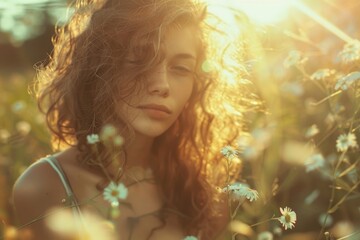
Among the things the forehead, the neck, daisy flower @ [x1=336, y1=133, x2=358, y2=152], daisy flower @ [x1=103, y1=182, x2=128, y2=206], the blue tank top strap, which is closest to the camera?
daisy flower @ [x1=103, y1=182, x2=128, y2=206]

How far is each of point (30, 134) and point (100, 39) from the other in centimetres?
145

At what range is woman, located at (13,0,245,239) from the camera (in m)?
1.62

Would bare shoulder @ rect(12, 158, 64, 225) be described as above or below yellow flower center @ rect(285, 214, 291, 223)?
below

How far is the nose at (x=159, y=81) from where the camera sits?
158 cm

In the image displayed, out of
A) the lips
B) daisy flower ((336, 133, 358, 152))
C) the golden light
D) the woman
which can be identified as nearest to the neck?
the woman

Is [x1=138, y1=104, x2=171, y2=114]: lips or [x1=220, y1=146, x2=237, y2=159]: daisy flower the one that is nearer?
[x1=220, y1=146, x2=237, y2=159]: daisy flower

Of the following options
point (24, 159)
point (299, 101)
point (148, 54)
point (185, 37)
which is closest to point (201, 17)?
point (185, 37)

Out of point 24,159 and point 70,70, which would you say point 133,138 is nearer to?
point 70,70

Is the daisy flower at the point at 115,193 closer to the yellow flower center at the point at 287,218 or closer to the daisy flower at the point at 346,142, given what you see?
the yellow flower center at the point at 287,218

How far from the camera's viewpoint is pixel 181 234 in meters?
1.84

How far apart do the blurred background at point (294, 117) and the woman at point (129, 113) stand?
0.13m

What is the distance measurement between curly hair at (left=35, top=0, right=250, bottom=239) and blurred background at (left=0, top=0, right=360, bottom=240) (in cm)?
12

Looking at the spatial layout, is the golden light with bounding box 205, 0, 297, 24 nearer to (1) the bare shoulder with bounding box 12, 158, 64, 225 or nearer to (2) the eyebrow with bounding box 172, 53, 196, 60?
(2) the eyebrow with bounding box 172, 53, 196, 60

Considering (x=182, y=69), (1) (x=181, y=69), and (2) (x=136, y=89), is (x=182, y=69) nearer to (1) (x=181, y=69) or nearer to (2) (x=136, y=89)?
(1) (x=181, y=69)
